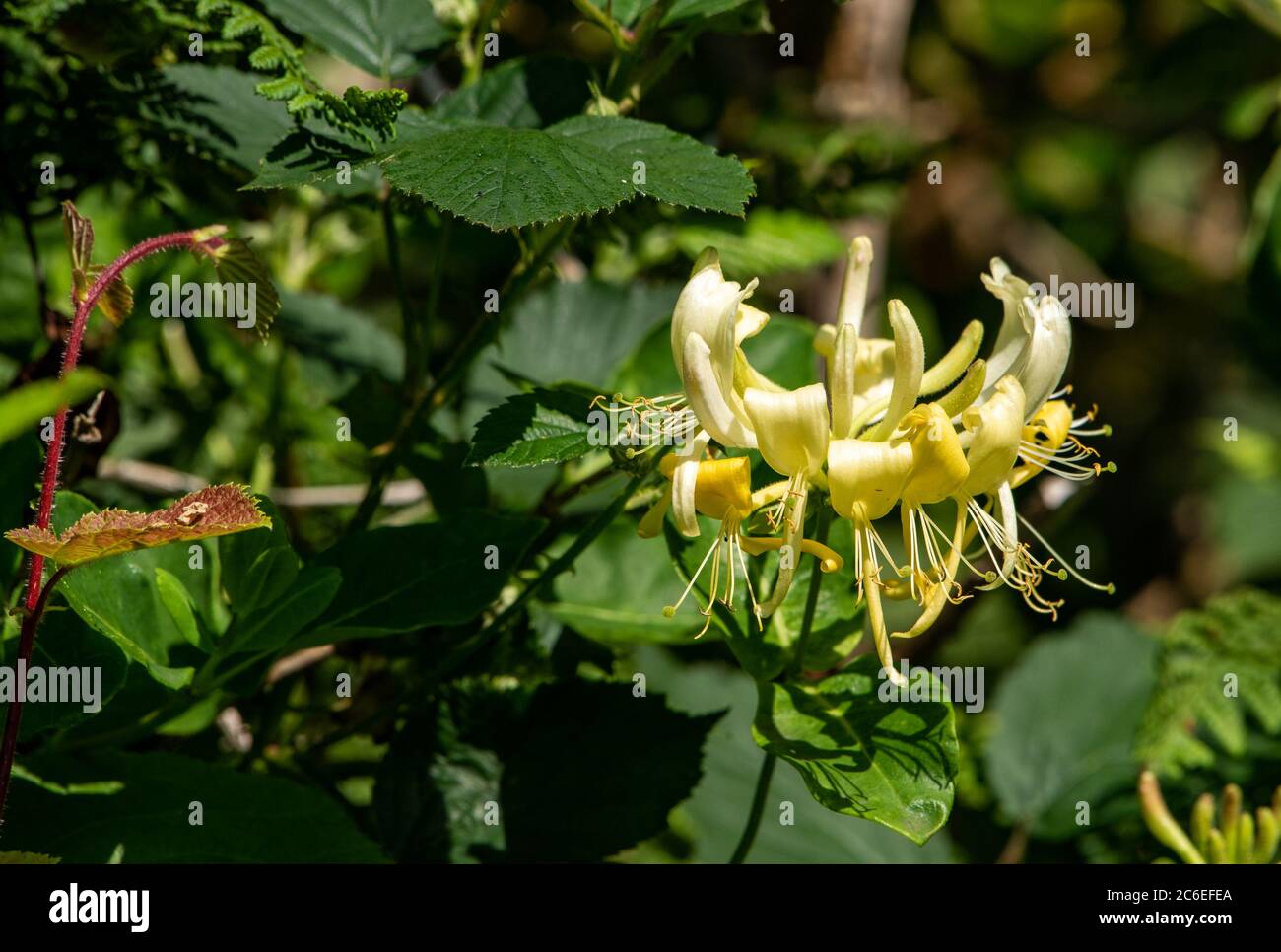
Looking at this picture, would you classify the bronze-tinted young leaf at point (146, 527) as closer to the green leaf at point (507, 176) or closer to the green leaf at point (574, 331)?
the green leaf at point (507, 176)

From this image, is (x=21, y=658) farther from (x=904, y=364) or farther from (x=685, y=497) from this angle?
(x=904, y=364)

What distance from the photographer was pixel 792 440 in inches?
24.4

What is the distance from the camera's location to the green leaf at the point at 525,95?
81 cm

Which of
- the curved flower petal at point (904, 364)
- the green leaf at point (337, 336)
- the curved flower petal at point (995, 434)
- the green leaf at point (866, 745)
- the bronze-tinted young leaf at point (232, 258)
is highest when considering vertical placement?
the green leaf at point (337, 336)

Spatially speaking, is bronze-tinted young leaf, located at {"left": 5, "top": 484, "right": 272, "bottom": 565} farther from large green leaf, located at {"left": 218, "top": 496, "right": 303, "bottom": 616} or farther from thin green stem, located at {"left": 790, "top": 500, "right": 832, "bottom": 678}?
thin green stem, located at {"left": 790, "top": 500, "right": 832, "bottom": 678}

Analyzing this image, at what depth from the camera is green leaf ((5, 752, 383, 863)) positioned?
65cm

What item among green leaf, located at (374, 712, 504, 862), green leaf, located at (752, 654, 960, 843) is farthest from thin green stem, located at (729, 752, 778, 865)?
green leaf, located at (374, 712, 504, 862)

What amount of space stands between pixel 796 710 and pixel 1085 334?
2039 mm

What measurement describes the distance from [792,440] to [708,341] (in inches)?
2.5

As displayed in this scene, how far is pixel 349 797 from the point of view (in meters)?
0.93

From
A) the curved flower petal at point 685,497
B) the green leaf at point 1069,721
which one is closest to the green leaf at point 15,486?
the curved flower petal at point 685,497

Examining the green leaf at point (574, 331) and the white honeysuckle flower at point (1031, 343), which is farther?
the green leaf at point (574, 331)

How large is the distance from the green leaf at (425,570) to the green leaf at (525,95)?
275 millimetres

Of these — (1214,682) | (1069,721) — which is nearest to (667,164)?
(1214,682)
